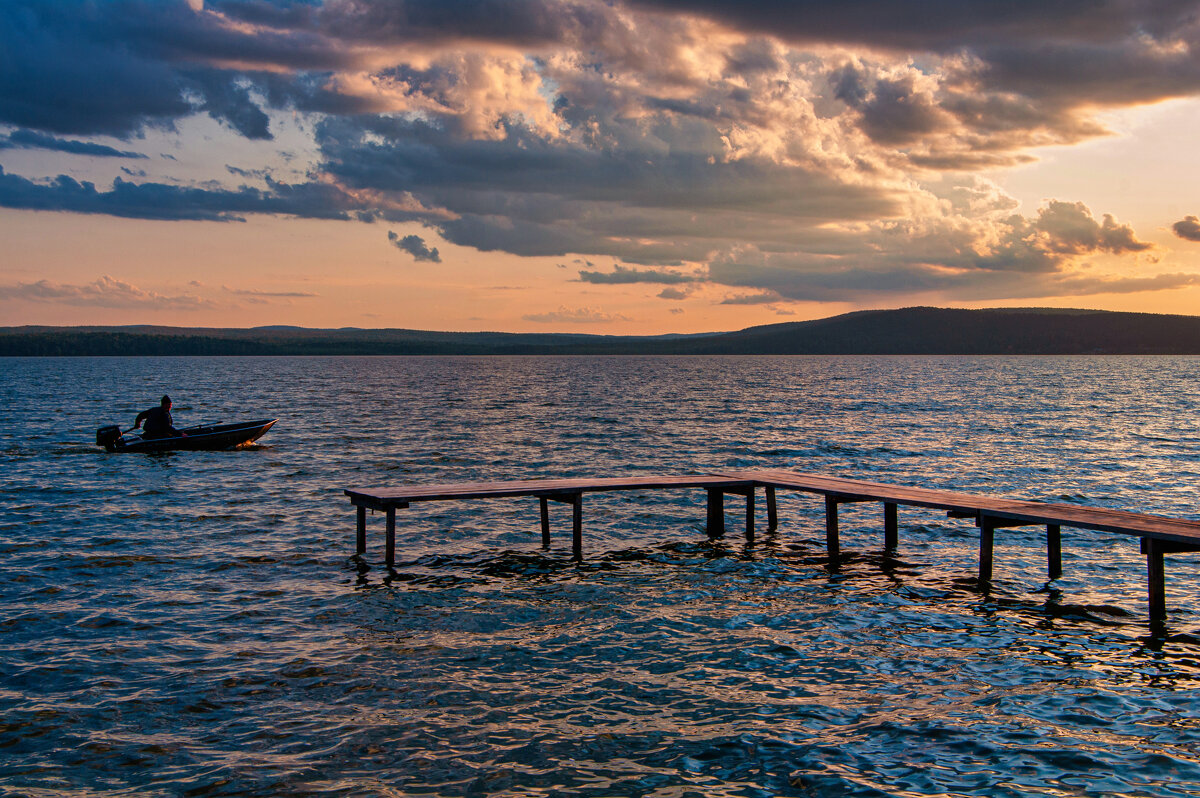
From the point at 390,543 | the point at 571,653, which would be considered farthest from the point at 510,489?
the point at 571,653

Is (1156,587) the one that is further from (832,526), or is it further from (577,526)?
(577,526)

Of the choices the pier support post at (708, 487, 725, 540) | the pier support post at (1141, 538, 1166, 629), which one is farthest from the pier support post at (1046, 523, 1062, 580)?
the pier support post at (708, 487, 725, 540)

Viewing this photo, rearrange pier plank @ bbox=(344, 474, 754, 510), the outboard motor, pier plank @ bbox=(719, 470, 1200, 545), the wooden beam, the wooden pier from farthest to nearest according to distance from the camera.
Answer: the outboard motor < the wooden beam < pier plank @ bbox=(344, 474, 754, 510) < the wooden pier < pier plank @ bbox=(719, 470, 1200, 545)

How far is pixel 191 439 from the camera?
128ft

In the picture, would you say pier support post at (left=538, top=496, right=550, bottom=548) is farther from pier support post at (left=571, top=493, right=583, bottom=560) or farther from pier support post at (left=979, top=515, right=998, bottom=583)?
pier support post at (left=979, top=515, right=998, bottom=583)

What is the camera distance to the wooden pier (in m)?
14.6

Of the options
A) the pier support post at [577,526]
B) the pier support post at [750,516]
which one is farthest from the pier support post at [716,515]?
the pier support post at [577,526]

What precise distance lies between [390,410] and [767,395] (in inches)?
1610

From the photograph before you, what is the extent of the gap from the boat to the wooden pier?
22.4 meters

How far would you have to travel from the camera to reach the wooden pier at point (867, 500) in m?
14.6

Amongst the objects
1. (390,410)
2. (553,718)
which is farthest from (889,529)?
(390,410)

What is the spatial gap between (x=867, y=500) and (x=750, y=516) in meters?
3.70

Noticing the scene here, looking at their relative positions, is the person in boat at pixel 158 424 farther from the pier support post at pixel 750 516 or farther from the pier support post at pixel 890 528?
the pier support post at pixel 890 528

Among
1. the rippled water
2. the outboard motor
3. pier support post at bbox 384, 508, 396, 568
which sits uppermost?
the outboard motor
